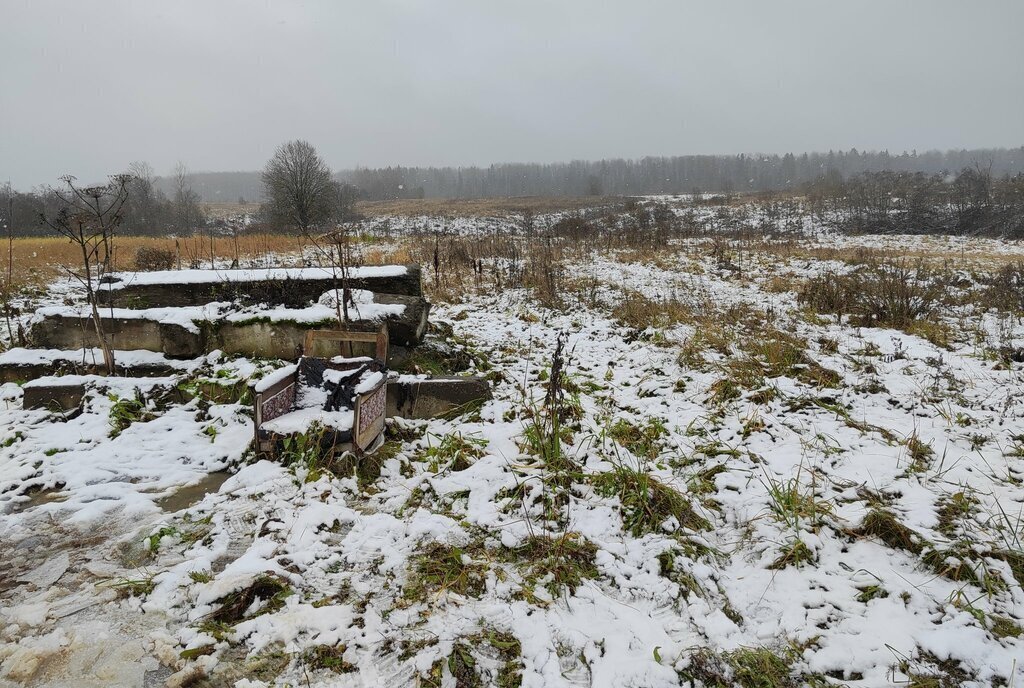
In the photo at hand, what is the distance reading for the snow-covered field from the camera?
218 centimetres

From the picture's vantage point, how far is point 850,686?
6.50ft

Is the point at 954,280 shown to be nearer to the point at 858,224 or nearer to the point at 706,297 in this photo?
the point at 706,297

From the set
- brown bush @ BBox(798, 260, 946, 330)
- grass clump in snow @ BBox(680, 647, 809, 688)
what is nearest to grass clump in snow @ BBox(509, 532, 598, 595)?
grass clump in snow @ BBox(680, 647, 809, 688)

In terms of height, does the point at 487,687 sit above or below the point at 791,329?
below

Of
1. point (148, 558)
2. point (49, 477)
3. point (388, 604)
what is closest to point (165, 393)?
point (49, 477)

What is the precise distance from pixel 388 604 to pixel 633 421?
2780mm

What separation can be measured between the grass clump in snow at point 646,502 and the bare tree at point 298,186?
2582 cm

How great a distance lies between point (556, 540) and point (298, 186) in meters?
27.3

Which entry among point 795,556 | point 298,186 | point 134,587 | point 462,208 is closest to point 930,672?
point 795,556

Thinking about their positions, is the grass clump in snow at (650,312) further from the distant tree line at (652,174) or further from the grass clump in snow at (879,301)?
the distant tree line at (652,174)

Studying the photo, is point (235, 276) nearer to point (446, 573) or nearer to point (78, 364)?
point (78, 364)

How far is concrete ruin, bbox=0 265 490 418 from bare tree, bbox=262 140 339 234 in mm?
20904

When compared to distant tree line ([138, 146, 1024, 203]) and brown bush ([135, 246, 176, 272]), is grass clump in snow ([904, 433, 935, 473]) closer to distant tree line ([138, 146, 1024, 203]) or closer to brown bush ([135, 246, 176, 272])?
brown bush ([135, 246, 176, 272])

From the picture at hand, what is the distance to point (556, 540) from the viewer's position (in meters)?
2.95
